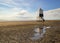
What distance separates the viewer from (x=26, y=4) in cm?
207

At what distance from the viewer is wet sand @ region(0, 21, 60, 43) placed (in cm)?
198

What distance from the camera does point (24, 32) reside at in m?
2.04

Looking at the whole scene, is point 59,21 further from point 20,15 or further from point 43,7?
point 20,15

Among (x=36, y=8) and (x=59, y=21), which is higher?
(x=36, y=8)

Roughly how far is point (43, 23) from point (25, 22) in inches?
12.7

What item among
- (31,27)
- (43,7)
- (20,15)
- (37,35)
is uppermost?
(43,7)

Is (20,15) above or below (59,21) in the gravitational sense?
above

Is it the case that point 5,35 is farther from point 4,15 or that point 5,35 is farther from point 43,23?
point 43,23

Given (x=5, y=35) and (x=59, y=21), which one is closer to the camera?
(x=5, y=35)

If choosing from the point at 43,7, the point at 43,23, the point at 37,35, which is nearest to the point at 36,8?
the point at 43,7

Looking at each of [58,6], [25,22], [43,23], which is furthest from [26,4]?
[58,6]

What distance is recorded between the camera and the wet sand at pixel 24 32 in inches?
77.8

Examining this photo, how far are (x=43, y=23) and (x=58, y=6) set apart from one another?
42 centimetres

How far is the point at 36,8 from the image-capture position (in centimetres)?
208
